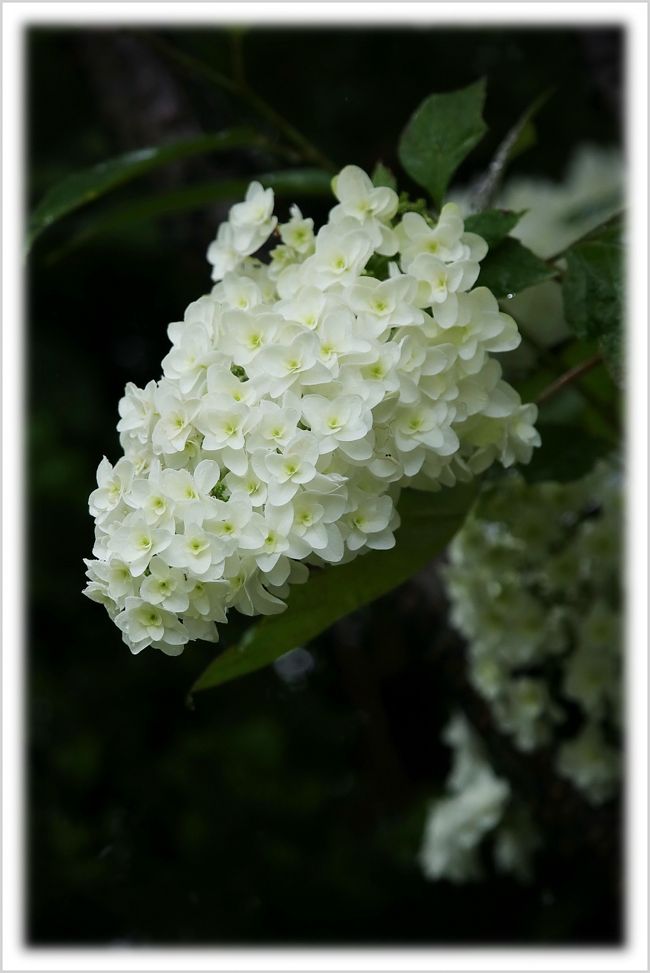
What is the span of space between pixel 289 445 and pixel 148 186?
4.98ft

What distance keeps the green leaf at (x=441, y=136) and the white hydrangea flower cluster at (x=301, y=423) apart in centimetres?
13

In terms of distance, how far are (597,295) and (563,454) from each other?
23cm

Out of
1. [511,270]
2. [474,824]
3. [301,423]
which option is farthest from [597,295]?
[474,824]

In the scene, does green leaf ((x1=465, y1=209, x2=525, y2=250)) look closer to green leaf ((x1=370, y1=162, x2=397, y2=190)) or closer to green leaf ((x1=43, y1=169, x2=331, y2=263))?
green leaf ((x1=370, y1=162, x2=397, y2=190))

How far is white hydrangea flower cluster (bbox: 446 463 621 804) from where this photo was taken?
1272mm

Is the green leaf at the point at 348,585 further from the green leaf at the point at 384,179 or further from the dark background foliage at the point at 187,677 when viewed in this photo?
the dark background foliage at the point at 187,677

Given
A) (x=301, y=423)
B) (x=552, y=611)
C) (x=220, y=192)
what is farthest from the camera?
(x=552, y=611)

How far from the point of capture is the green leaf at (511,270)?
2.81 feet

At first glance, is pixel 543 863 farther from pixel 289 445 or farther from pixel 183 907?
pixel 289 445

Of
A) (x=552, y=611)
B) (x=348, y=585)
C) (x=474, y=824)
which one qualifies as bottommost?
(x=474, y=824)

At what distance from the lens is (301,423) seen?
0.75m

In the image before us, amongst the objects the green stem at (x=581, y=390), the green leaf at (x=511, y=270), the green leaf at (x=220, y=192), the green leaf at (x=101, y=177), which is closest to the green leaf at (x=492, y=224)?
the green leaf at (x=511, y=270)

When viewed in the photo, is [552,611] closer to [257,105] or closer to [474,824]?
[474,824]

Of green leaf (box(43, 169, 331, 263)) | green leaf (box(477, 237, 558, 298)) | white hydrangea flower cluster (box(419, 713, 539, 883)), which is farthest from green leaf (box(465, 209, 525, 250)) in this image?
white hydrangea flower cluster (box(419, 713, 539, 883))
